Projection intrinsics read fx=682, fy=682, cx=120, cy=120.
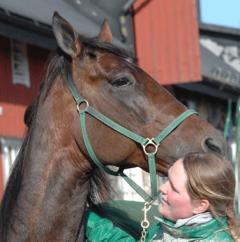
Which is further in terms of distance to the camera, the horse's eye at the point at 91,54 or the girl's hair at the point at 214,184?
the horse's eye at the point at 91,54

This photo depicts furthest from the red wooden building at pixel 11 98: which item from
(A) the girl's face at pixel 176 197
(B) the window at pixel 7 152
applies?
(A) the girl's face at pixel 176 197

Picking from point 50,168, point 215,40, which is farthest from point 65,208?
point 215,40

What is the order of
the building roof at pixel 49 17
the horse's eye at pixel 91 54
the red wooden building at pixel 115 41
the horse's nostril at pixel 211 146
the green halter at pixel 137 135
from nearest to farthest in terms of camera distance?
1. the horse's nostril at pixel 211 146
2. the green halter at pixel 137 135
3. the horse's eye at pixel 91 54
4. the building roof at pixel 49 17
5. the red wooden building at pixel 115 41

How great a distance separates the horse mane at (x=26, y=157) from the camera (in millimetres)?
2898

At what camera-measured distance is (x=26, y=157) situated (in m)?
2.90

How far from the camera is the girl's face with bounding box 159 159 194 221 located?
2312 mm

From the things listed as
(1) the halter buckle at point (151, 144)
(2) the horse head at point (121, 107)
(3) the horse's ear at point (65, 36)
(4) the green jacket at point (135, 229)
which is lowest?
(4) the green jacket at point (135, 229)

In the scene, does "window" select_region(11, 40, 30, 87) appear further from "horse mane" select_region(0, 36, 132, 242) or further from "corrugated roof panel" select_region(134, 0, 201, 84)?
"horse mane" select_region(0, 36, 132, 242)

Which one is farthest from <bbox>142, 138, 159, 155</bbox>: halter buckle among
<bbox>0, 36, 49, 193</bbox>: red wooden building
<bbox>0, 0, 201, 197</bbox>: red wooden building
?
<bbox>0, 0, 201, 197</bbox>: red wooden building

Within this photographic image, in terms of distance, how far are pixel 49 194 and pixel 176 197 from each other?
0.70m

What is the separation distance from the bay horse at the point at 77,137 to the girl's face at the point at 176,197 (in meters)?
0.49

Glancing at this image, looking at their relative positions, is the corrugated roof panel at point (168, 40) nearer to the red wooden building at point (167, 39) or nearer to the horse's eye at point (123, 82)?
the red wooden building at point (167, 39)

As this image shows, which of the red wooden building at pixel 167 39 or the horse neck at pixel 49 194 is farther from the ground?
the red wooden building at pixel 167 39

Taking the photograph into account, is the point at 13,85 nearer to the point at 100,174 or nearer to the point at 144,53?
the point at 144,53
